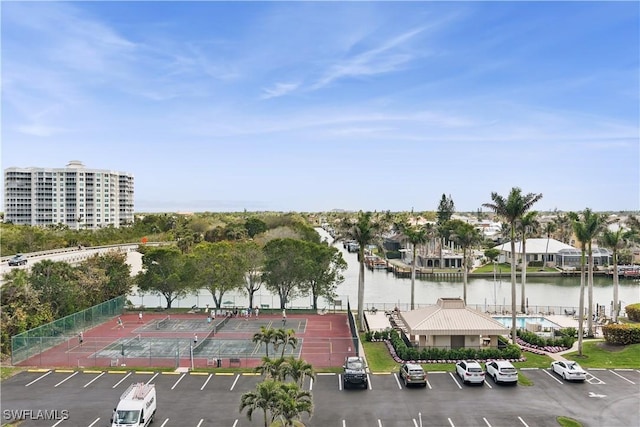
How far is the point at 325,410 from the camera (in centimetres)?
2339

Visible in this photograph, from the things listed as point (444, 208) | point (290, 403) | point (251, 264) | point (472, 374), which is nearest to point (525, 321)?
point (472, 374)

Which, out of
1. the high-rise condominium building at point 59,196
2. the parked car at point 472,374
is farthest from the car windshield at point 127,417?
the high-rise condominium building at point 59,196

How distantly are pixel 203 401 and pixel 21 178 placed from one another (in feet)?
504

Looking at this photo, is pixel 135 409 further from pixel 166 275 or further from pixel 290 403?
pixel 166 275

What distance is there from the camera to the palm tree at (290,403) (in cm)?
1766

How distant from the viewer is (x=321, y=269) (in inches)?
1989

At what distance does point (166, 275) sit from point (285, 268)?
12.4 m

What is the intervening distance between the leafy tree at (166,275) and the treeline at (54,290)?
2.24m

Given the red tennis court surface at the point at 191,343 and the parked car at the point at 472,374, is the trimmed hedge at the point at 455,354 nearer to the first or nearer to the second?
the red tennis court surface at the point at 191,343

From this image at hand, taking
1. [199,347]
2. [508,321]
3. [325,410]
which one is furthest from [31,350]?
[508,321]

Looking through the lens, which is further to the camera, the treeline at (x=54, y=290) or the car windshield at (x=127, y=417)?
the treeline at (x=54, y=290)

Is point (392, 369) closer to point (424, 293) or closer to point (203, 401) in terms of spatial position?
point (203, 401)

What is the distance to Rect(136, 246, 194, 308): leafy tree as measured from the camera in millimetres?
50844

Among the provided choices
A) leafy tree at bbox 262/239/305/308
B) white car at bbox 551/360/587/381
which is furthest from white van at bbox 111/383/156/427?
leafy tree at bbox 262/239/305/308
